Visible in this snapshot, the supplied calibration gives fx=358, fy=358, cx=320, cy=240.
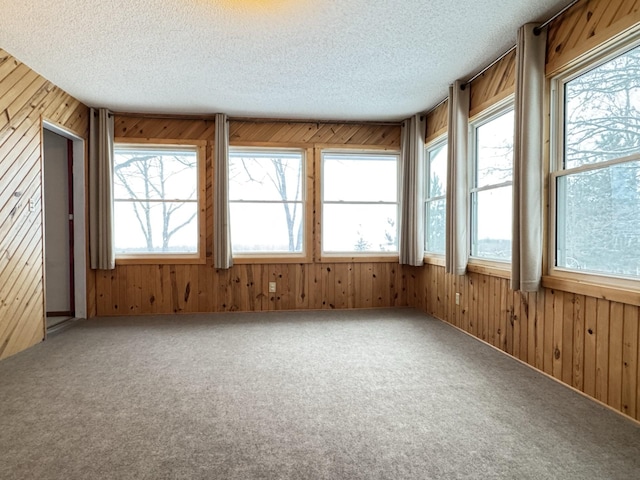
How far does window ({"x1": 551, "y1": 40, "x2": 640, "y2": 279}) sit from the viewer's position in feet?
6.77

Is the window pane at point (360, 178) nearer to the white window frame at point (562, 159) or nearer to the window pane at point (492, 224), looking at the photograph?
the window pane at point (492, 224)

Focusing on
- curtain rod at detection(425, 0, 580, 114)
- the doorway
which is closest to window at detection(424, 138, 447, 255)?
curtain rod at detection(425, 0, 580, 114)

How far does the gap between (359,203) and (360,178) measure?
352mm

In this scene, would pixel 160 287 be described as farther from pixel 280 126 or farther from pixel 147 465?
pixel 147 465

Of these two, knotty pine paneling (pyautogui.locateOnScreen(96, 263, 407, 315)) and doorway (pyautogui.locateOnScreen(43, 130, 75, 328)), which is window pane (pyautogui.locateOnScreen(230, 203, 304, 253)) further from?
doorway (pyautogui.locateOnScreen(43, 130, 75, 328))

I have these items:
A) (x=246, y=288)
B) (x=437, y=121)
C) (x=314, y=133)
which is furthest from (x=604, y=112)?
(x=246, y=288)

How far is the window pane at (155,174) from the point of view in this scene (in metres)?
4.58

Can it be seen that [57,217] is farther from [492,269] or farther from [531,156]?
[531,156]

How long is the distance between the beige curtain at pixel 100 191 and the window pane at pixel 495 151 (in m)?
4.19

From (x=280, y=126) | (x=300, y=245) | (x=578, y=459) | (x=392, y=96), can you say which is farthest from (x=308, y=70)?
(x=578, y=459)

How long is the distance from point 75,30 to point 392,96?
2.92 m

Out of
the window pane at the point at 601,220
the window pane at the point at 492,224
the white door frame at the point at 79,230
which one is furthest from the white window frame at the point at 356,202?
the white door frame at the point at 79,230

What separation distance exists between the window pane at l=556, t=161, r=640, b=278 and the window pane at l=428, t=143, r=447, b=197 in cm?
176

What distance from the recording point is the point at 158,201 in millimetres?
4609
